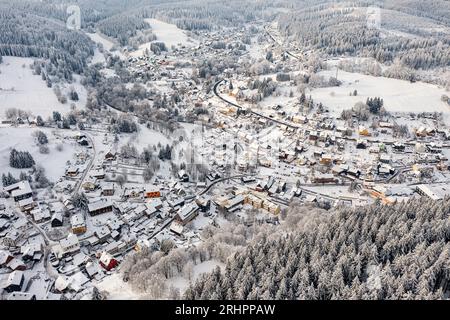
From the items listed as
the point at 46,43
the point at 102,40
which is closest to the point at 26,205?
the point at 46,43

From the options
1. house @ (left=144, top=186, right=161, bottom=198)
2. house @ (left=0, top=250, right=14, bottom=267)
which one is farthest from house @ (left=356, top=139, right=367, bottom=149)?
house @ (left=0, top=250, right=14, bottom=267)

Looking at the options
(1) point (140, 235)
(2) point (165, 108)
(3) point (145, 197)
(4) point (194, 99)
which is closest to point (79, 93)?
(2) point (165, 108)

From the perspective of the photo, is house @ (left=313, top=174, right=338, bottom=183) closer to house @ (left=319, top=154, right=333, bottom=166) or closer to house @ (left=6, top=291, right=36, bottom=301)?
house @ (left=319, top=154, right=333, bottom=166)

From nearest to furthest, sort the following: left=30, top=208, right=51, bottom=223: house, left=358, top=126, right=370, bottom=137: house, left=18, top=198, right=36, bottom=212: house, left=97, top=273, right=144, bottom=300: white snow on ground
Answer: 1. left=97, top=273, right=144, bottom=300: white snow on ground
2. left=30, top=208, right=51, bottom=223: house
3. left=18, top=198, right=36, bottom=212: house
4. left=358, top=126, right=370, bottom=137: house

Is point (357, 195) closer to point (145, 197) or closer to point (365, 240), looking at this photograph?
point (365, 240)

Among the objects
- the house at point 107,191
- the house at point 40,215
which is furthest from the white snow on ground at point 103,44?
the house at point 40,215

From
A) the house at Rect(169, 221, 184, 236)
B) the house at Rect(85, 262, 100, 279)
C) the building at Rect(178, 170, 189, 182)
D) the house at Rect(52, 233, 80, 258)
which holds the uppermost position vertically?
the building at Rect(178, 170, 189, 182)
